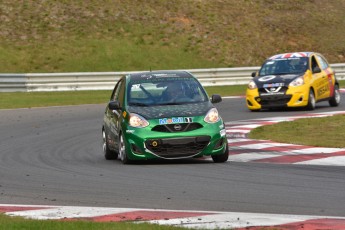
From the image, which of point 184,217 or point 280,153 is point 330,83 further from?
point 184,217

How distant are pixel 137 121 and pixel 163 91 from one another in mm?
1011

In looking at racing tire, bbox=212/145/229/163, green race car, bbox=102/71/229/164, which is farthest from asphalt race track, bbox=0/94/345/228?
green race car, bbox=102/71/229/164

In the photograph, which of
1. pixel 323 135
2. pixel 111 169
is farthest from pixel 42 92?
pixel 111 169

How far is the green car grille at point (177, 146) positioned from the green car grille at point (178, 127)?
14 centimetres

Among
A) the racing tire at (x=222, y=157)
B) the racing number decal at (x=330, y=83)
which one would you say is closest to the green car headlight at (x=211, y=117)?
the racing tire at (x=222, y=157)

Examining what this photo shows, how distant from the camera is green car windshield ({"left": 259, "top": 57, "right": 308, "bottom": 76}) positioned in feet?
86.7

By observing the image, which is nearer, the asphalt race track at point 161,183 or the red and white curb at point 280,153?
the asphalt race track at point 161,183

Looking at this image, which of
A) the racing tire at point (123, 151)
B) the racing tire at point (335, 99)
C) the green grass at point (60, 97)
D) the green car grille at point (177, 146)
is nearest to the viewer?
the green car grille at point (177, 146)

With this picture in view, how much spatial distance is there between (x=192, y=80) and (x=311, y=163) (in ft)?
8.84

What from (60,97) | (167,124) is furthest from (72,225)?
(60,97)

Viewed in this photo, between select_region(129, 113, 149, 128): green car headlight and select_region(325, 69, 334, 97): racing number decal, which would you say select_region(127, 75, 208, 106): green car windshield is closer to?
select_region(129, 113, 149, 128): green car headlight

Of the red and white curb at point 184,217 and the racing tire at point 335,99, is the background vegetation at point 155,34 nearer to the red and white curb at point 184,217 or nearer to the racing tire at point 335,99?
the racing tire at point 335,99

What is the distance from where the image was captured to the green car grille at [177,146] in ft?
48.2

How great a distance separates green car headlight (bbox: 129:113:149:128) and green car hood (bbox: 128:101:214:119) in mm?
72
